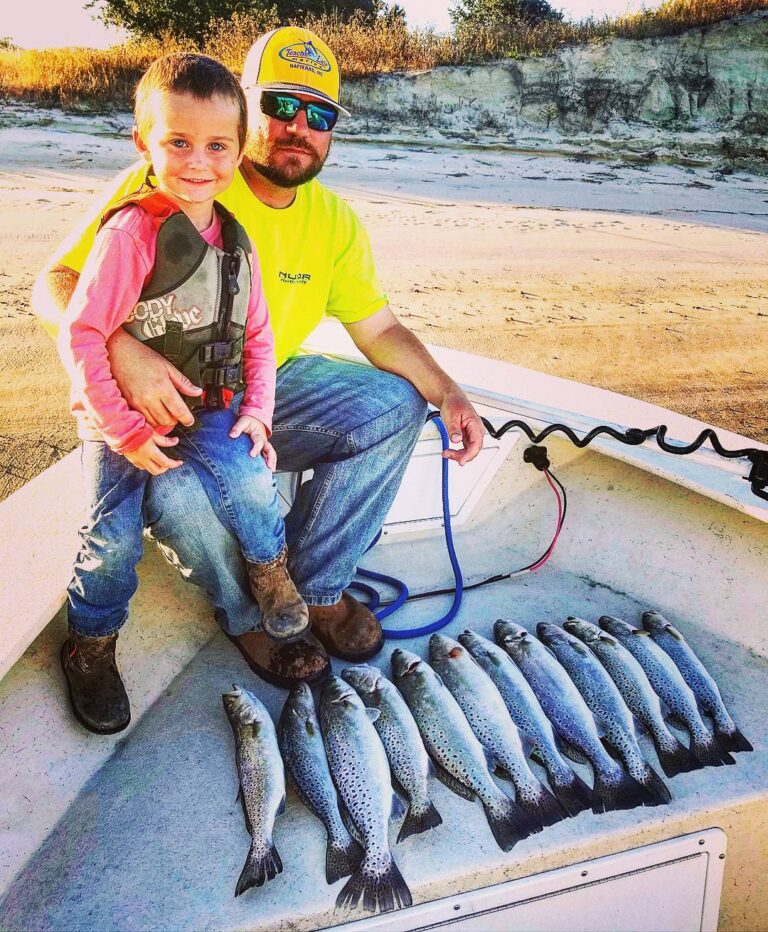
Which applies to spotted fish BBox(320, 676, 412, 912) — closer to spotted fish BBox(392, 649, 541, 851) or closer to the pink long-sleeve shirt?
spotted fish BBox(392, 649, 541, 851)

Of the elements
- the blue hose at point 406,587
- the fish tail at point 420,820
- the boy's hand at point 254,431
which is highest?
the boy's hand at point 254,431

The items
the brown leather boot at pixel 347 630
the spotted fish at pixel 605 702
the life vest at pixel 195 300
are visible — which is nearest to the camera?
the life vest at pixel 195 300

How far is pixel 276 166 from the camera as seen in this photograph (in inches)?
100

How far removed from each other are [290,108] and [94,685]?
1.76 metres

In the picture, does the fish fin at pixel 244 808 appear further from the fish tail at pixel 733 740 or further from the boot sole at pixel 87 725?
the fish tail at pixel 733 740

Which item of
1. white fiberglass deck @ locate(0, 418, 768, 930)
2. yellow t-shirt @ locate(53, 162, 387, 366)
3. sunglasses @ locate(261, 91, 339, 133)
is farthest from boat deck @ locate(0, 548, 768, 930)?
sunglasses @ locate(261, 91, 339, 133)

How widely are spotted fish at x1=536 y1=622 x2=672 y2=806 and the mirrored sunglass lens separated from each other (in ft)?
5.59

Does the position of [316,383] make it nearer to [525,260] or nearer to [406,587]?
[406,587]

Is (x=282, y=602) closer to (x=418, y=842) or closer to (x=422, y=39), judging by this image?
(x=418, y=842)

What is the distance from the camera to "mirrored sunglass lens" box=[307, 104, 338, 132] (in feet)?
8.41

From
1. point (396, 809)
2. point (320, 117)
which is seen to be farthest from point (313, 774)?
point (320, 117)

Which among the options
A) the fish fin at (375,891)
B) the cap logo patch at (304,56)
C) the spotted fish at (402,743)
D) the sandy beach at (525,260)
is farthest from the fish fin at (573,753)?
the sandy beach at (525,260)

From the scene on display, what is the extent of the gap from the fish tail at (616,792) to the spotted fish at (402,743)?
1.31 feet

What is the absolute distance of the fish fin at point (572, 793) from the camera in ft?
6.64
